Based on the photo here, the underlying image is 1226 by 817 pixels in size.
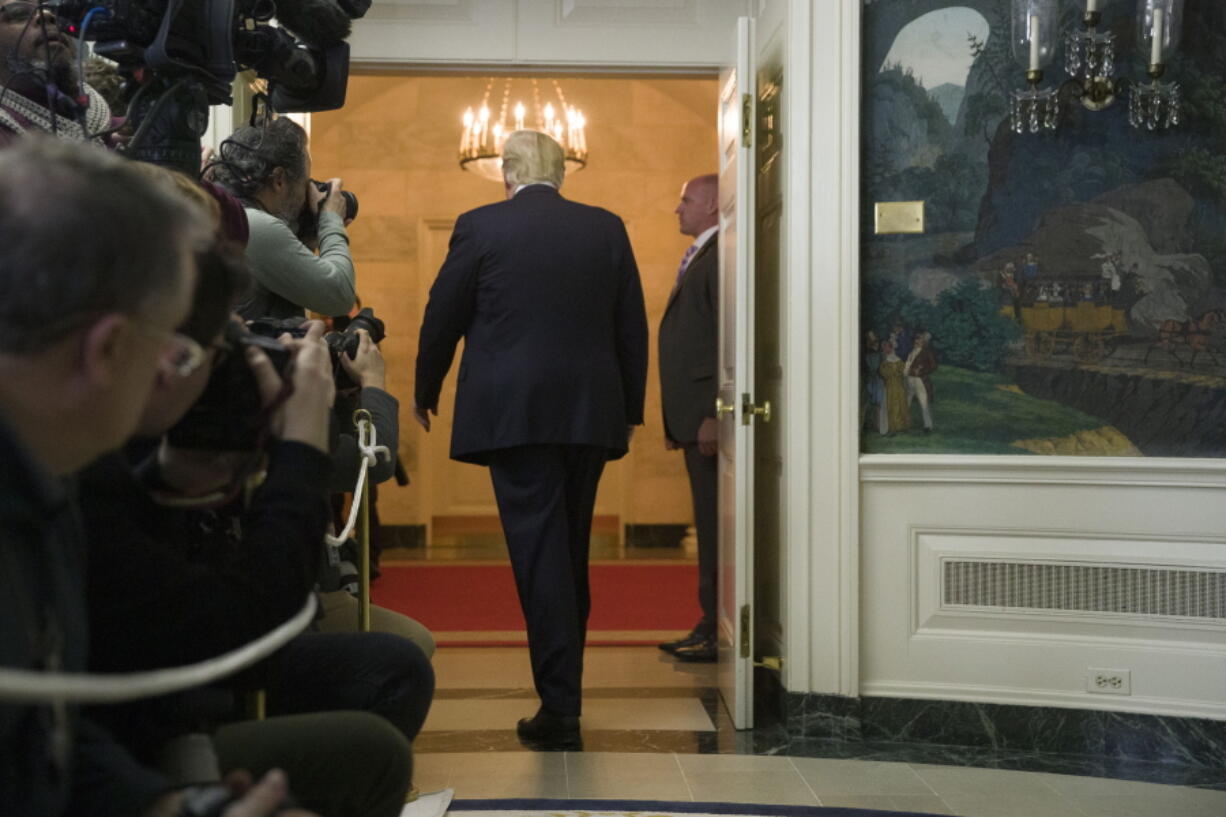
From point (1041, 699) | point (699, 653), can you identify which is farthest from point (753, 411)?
point (699, 653)

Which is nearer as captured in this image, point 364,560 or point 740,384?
point 364,560

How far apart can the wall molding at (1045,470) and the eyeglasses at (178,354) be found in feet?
9.40

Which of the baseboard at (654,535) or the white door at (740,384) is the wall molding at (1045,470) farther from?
the baseboard at (654,535)

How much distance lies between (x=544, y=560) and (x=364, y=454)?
1354mm

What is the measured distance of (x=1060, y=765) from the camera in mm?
3486

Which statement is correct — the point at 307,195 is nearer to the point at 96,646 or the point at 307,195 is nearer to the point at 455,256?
the point at 455,256

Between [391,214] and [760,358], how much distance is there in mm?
4813

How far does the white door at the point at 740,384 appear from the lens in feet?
12.3

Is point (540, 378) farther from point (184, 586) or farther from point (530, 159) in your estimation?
point (184, 586)

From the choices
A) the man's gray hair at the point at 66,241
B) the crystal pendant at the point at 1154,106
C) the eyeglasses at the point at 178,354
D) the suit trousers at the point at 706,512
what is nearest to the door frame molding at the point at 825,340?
the crystal pendant at the point at 1154,106

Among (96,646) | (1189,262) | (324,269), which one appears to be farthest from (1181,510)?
(96,646)

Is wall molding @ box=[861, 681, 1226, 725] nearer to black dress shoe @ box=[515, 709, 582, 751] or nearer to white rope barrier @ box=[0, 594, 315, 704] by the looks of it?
black dress shoe @ box=[515, 709, 582, 751]

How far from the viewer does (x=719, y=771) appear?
3.38 m

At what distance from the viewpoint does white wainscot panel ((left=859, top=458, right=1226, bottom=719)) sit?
11.6 feet
